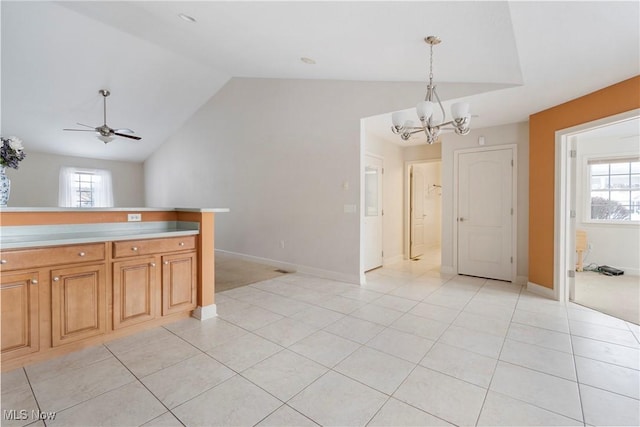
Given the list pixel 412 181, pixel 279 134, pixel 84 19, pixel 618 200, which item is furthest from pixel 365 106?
pixel 618 200

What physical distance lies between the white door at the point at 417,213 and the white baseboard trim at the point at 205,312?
4.40 m

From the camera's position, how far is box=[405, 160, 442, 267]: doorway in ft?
20.3

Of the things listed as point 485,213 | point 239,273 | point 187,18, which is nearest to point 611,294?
point 485,213

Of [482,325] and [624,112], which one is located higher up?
[624,112]

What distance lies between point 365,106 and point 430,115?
1.91 meters

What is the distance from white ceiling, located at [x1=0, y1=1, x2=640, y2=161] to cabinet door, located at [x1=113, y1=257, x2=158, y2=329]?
255 cm

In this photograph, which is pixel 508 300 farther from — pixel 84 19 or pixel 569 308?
pixel 84 19

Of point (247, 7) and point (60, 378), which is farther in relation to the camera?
point (247, 7)

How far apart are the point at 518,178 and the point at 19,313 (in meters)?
5.76

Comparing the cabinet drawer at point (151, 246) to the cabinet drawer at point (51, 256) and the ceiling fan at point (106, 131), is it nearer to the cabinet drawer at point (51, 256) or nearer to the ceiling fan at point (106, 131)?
the cabinet drawer at point (51, 256)

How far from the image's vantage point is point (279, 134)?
536cm

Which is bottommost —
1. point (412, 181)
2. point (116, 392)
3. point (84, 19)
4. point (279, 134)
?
point (116, 392)

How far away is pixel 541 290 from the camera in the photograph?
391 cm

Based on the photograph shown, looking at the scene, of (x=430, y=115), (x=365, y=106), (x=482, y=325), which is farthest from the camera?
(x=365, y=106)
